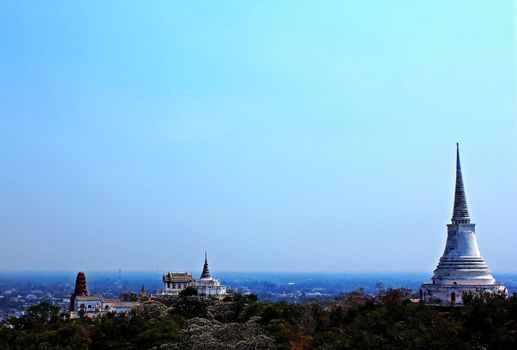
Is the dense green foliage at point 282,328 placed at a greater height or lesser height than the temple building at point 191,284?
lesser

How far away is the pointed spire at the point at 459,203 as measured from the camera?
6456 centimetres

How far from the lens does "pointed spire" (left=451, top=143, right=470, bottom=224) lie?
212 feet

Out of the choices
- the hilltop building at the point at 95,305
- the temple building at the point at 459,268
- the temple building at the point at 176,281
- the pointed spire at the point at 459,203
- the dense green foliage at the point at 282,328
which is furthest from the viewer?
the temple building at the point at 176,281

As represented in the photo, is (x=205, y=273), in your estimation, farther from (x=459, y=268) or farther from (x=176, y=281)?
(x=459, y=268)

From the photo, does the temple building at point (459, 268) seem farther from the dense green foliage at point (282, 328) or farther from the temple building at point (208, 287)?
the temple building at point (208, 287)

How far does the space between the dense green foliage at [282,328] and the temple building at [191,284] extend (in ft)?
56.1

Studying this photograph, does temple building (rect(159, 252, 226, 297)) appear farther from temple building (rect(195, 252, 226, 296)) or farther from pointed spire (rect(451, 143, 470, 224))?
pointed spire (rect(451, 143, 470, 224))

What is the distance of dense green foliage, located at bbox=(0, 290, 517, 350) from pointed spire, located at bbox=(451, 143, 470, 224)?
30.2 feet

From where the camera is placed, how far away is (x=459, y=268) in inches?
2437

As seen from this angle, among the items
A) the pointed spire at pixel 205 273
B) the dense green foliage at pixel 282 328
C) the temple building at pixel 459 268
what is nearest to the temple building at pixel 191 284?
the pointed spire at pixel 205 273

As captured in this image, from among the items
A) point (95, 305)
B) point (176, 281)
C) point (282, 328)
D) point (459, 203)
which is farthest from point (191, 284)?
point (282, 328)

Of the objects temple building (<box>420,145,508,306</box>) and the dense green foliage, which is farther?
temple building (<box>420,145,508,306</box>)

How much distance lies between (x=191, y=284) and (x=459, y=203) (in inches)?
1231

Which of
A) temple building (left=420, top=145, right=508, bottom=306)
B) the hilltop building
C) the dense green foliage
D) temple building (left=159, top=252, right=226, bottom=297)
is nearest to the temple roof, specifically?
temple building (left=159, top=252, right=226, bottom=297)
